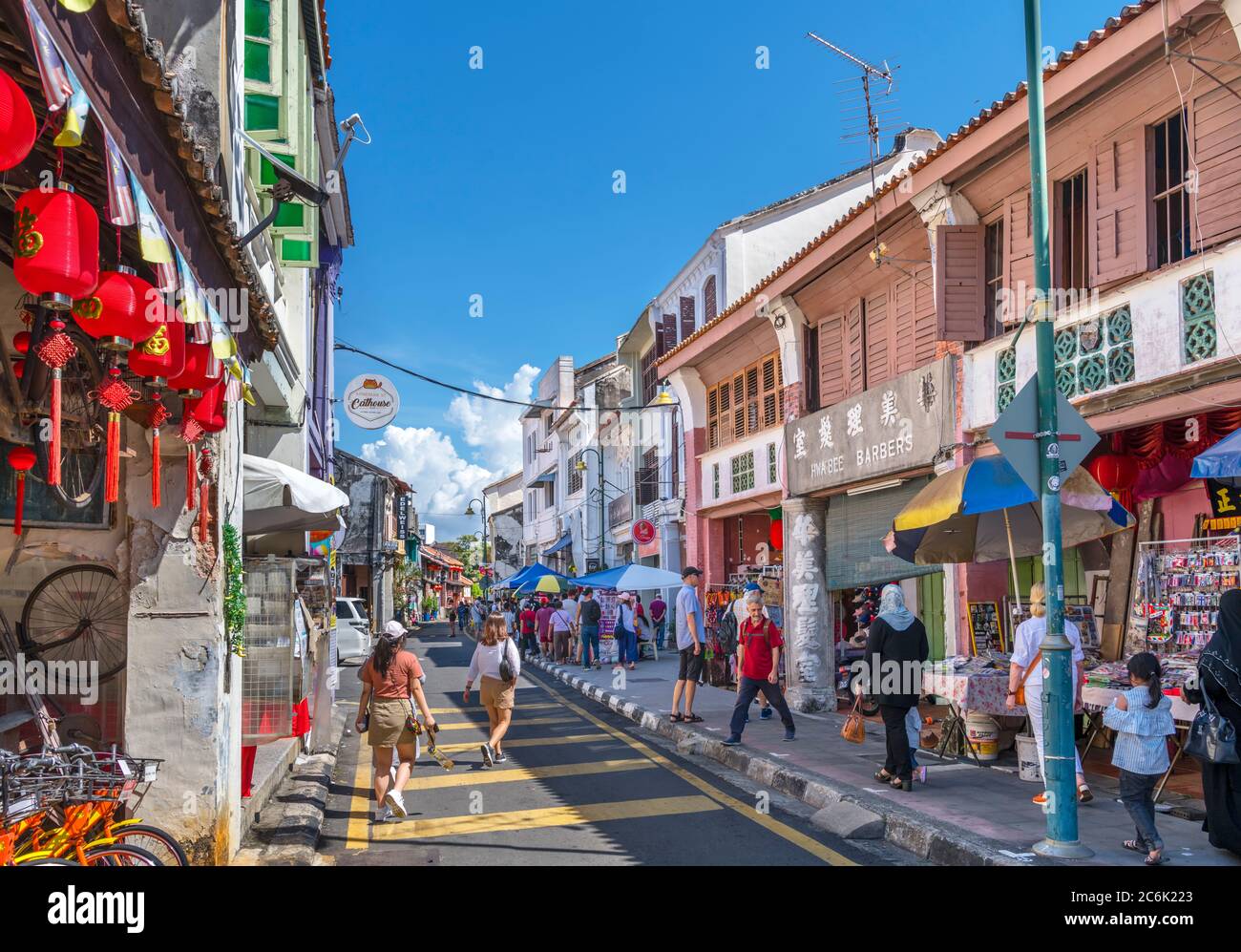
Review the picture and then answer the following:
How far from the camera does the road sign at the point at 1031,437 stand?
7027mm

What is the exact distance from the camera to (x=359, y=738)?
13844mm

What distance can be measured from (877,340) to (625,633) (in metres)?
12.5

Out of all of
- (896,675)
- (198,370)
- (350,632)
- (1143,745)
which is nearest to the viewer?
(198,370)

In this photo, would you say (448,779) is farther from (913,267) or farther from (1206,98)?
(1206,98)

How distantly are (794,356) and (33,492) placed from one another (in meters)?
11.6

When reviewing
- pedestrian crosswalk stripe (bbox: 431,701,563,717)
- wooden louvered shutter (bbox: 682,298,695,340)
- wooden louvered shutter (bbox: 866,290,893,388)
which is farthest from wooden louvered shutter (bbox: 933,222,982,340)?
wooden louvered shutter (bbox: 682,298,695,340)

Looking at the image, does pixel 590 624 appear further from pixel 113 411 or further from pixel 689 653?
pixel 113 411

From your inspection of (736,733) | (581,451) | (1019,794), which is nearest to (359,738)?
(736,733)

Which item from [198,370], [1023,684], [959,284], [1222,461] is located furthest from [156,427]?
[959,284]

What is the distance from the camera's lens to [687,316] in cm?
2867

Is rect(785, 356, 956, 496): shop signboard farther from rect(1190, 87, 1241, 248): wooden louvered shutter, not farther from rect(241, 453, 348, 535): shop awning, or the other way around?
rect(241, 453, 348, 535): shop awning

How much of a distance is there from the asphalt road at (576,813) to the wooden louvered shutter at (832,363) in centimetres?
586

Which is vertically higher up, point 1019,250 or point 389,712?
point 1019,250

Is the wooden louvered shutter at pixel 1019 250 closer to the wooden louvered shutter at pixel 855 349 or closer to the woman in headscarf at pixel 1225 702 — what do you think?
the wooden louvered shutter at pixel 855 349
